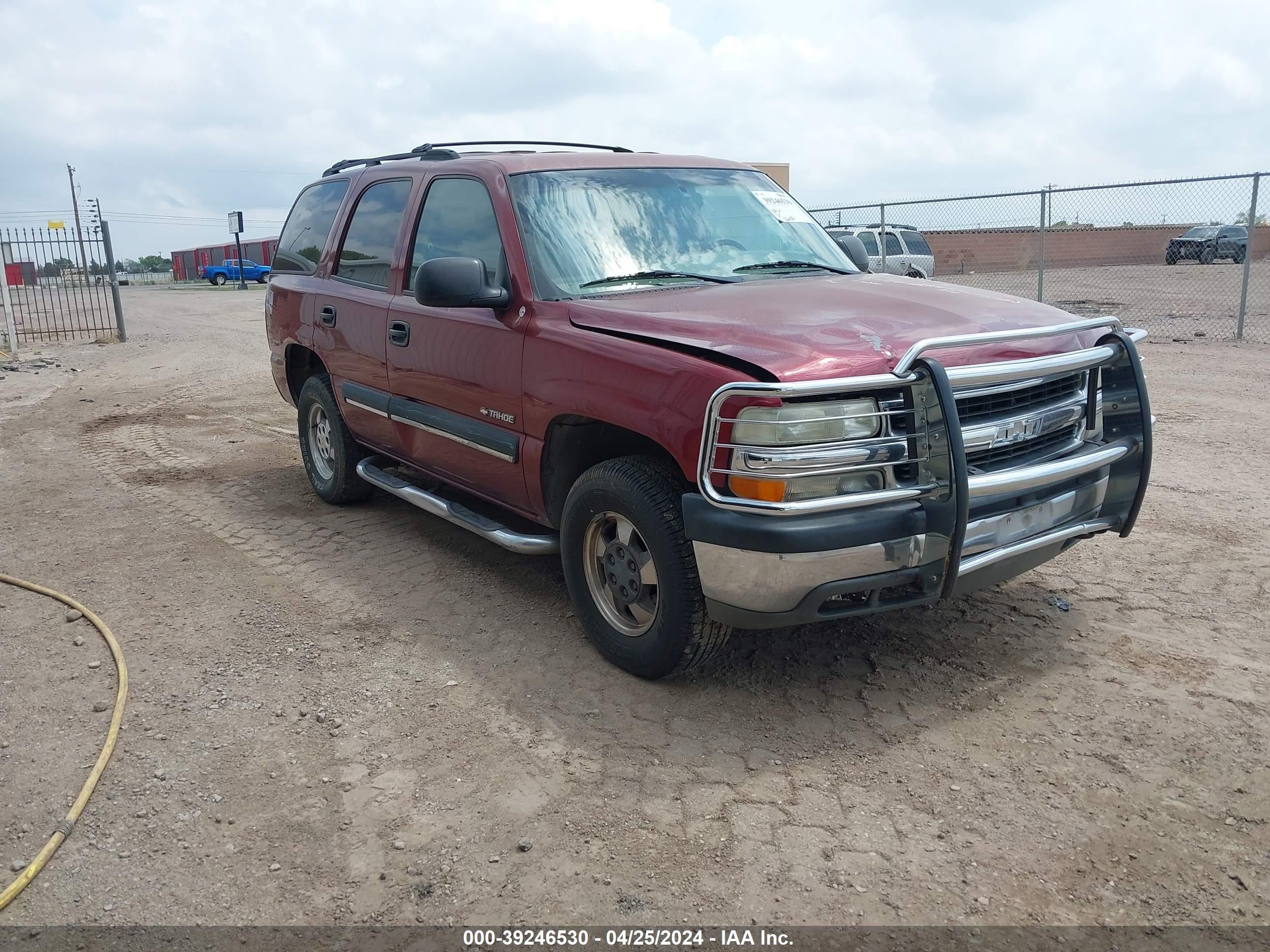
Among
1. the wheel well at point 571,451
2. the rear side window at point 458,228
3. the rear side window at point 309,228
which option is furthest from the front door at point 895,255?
the wheel well at point 571,451

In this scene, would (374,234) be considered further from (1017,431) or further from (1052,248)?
(1052,248)

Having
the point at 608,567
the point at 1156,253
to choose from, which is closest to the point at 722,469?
the point at 608,567

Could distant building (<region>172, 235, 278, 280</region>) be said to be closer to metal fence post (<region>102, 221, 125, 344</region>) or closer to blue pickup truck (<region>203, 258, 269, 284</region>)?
blue pickup truck (<region>203, 258, 269, 284</region>)

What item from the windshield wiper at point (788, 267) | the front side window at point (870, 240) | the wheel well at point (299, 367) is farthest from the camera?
the front side window at point (870, 240)

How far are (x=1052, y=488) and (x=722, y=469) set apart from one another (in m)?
1.32

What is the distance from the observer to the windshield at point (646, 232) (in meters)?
4.24

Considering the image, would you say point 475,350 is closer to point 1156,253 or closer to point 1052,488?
point 1052,488

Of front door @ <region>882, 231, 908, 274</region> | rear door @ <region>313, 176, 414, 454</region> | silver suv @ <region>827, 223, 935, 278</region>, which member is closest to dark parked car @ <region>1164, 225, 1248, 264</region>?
silver suv @ <region>827, 223, 935, 278</region>

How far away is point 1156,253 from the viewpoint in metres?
23.3

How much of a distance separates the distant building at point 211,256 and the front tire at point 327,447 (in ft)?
144

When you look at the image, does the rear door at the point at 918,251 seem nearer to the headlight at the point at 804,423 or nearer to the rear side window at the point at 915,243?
the rear side window at the point at 915,243

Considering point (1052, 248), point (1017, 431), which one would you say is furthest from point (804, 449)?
point (1052, 248)

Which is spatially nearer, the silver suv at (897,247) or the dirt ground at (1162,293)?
the dirt ground at (1162,293)

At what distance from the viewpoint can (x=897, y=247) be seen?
18453 millimetres
